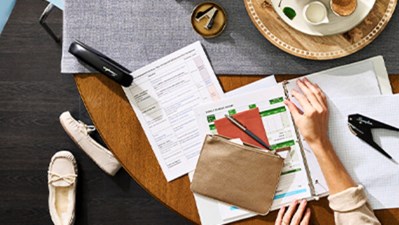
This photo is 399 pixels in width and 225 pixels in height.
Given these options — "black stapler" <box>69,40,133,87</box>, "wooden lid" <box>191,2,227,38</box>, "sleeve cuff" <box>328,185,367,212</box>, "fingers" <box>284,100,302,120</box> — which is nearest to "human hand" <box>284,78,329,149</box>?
"fingers" <box>284,100,302,120</box>

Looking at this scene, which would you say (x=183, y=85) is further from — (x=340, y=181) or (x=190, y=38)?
(x=340, y=181)

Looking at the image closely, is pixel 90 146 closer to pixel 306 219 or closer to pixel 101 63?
pixel 101 63

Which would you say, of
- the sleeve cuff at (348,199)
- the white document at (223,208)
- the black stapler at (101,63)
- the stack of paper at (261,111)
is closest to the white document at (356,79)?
the stack of paper at (261,111)

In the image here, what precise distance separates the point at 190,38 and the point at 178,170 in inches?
12.1

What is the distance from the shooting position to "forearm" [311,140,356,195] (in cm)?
114

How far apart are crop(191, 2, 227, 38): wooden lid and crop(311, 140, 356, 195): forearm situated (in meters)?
0.34

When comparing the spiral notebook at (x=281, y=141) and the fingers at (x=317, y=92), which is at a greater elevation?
the fingers at (x=317, y=92)

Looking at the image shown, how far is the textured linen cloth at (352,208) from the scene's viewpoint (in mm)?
1129

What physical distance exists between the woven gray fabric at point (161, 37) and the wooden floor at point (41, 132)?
0.65 metres

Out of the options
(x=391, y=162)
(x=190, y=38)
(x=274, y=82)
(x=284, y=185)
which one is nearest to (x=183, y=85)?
(x=190, y=38)

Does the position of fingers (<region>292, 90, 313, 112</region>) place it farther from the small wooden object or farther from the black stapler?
the black stapler

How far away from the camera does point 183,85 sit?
1.19 meters

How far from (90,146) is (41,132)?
22cm

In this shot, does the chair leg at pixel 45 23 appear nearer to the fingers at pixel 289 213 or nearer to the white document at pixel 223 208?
the white document at pixel 223 208
